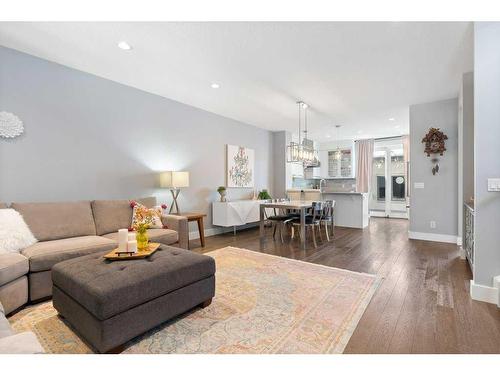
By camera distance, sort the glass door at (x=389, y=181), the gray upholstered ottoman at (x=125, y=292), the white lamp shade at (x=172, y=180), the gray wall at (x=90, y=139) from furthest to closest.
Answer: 1. the glass door at (x=389, y=181)
2. the white lamp shade at (x=172, y=180)
3. the gray wall at (x=90, y=139)
4. the gray upholstered ottoman at (x=125, y=292)

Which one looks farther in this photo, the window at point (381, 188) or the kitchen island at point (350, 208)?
the window at point (381, 188)

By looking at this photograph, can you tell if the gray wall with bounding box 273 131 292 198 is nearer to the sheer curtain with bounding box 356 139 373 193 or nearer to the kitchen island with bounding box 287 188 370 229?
the kitchen island with bounding box 287 188 370 229

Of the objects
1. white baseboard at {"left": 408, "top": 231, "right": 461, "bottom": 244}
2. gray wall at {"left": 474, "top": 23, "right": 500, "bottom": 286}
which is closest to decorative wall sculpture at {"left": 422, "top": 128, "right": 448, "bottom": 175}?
white baseboard at {"left": 408, "top": 231, "right": 461, "bottom": 244}

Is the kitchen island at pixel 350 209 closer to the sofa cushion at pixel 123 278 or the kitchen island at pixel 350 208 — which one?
the kitchen island at pixel 350 208

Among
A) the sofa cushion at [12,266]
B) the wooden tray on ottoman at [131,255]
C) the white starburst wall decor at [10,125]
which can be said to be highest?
the white starburst wall decor at [10,125]

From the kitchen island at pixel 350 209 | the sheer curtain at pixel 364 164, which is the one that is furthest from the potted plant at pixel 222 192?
the sheer curtain at pixel 364 164

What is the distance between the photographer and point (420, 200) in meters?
4.77

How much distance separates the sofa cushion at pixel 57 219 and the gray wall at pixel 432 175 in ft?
17.9

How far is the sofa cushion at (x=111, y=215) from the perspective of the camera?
3189 mm

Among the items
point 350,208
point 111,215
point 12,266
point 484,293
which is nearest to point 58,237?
point 111,215

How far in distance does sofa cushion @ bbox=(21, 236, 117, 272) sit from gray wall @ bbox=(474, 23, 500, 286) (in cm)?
362
